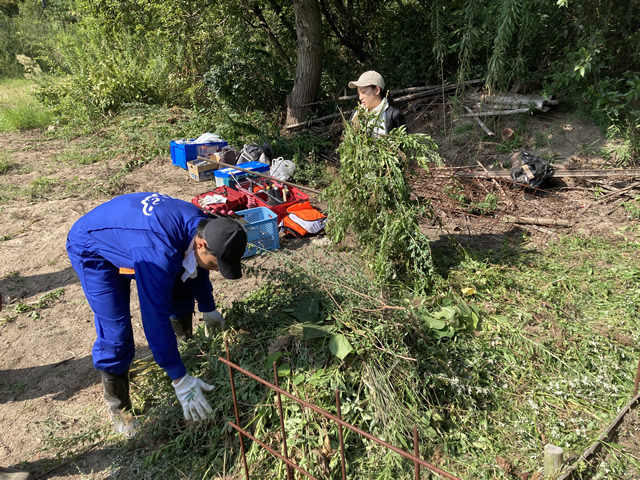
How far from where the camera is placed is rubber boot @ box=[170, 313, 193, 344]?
3.55m

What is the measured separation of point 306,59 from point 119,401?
7.57 metres

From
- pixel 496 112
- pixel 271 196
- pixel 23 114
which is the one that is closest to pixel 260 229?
pixel 271 196

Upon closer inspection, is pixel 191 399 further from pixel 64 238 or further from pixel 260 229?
pixel 64 238

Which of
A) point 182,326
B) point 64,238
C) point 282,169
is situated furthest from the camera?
point 282,169

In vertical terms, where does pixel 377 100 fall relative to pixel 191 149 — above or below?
above

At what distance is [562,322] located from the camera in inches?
147

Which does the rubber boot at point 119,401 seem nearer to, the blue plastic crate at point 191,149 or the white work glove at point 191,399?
the white work glove at point 191,399

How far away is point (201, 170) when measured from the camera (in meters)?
7.66

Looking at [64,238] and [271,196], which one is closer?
[271,196]

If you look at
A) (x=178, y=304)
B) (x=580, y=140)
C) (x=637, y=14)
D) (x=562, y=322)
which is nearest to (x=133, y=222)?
(x=178, y=304)

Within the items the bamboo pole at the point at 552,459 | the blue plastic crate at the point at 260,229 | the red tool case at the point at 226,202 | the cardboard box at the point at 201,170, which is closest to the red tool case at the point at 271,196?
the red tool case at the point at 226,202

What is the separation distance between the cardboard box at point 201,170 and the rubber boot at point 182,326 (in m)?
4.43

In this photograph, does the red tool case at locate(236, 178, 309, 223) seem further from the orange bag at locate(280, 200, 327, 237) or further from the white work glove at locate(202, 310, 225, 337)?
the white work glove at locate(202, 310, 225, 337)

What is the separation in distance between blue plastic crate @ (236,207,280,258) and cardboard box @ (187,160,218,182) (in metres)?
2.57
